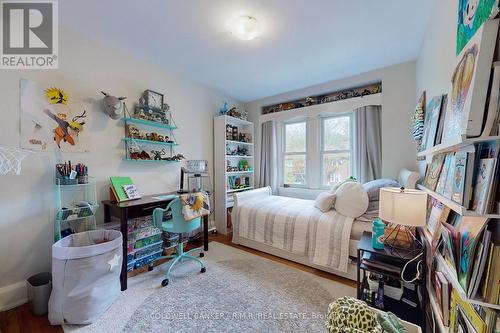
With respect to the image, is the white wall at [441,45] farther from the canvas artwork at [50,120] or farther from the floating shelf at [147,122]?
the canvas artwork at [50,120]

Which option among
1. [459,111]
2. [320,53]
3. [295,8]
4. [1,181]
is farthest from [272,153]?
[1,181]

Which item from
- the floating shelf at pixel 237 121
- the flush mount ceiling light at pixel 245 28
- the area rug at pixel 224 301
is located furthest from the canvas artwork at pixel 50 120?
the floating shelf at pixel 237 121

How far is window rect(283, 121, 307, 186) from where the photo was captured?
3846mm

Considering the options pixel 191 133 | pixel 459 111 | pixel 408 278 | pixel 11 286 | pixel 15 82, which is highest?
pixel 15 82

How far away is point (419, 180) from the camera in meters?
1.88

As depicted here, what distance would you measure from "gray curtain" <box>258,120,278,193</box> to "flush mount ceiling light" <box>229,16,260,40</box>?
206cm

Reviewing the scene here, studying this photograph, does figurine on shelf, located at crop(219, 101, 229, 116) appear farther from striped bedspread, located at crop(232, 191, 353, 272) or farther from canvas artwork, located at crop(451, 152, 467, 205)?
canvas artwork, located at crop(451, 152, 467, 205)

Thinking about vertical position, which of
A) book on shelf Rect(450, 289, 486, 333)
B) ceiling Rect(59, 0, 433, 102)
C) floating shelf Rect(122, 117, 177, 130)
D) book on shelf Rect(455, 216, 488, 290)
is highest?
ceiling Rect(59, 0, 433, 102)

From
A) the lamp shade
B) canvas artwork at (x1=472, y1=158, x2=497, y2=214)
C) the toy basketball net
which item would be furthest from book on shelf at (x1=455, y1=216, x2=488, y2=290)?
the toy basketball net

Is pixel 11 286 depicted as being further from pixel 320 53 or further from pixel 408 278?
pixel 320 53

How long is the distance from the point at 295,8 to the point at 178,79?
79.0 inches

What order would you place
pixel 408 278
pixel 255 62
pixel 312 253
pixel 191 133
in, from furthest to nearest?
1. pixel 191 133
2. pixel 255 62
3. pixel 312 253
4. pixel 408 278

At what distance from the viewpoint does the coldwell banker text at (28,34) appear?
170cm

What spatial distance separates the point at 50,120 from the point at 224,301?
93.3 inches
